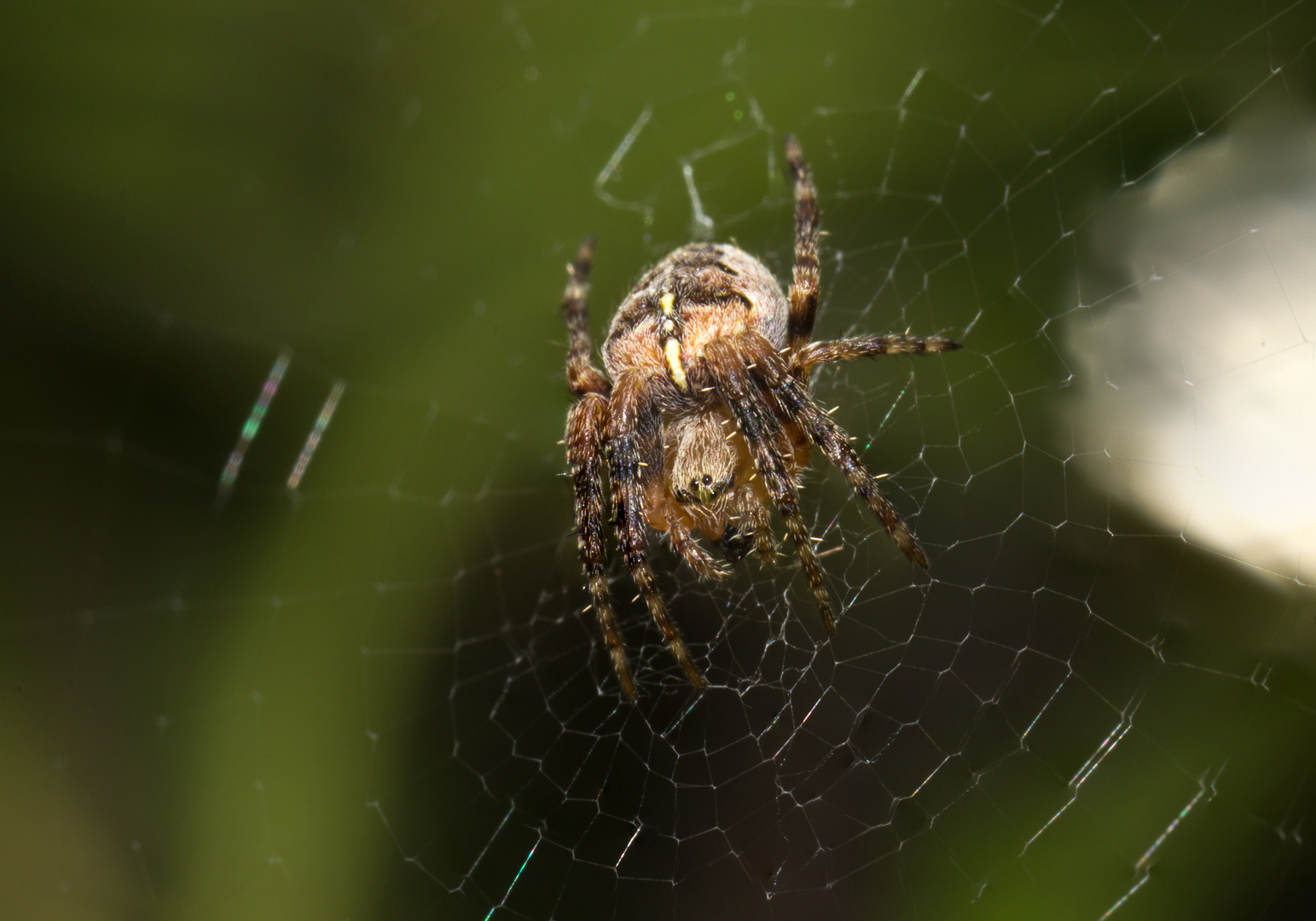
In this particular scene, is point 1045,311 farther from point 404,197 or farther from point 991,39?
point 404,197

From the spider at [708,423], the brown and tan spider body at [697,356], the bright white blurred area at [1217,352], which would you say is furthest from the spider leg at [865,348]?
the bright white blurred area at [1217,352]

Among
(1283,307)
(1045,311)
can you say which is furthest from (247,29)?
(1283,307)

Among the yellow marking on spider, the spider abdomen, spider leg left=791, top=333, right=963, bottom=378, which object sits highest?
the spider abdomen

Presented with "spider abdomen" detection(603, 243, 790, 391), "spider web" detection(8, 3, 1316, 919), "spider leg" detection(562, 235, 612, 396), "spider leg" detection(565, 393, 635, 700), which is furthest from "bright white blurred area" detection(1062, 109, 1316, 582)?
"spider leg" detection(562, 235, 612, 396)

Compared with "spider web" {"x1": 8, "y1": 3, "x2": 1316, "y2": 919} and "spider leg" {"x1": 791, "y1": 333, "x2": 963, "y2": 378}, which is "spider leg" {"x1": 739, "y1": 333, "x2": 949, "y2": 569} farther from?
"spider web" {"x1": 8, "y1": 3, "x2": 1316, "y2": 919}

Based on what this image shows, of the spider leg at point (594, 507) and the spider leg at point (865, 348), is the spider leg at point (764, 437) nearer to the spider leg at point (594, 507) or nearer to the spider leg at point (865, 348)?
the spider leg at point (865, 348)

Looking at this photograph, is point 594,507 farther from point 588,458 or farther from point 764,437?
point 764,437

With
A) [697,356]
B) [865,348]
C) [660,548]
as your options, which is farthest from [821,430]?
[660,548]
